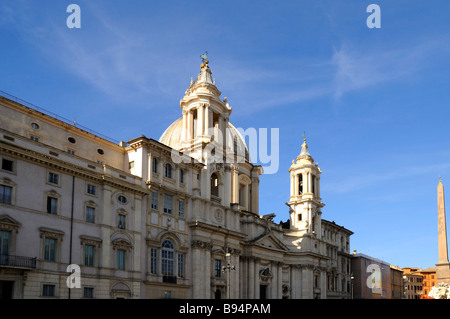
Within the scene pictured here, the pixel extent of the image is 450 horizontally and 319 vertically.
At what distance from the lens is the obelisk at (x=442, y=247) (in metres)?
59.3

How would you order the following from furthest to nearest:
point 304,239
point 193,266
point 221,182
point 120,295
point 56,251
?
point 304,239
point 221,182
point 193,266
point 120,295
point 56,251

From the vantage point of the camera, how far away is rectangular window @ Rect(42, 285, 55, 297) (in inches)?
1503


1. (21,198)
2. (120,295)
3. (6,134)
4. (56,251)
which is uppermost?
(6,134)

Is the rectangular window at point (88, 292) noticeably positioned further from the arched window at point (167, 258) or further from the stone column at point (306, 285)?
the stone column at point (306, 285)

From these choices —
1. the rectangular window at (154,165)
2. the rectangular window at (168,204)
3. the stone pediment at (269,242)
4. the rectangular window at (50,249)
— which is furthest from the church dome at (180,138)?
the rectangular window at (50,249)

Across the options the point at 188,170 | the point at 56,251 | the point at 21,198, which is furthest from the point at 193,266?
the point at 21,198

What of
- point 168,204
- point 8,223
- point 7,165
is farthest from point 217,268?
point 7,165

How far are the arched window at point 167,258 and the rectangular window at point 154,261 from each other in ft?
3.95

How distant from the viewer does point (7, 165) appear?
37375mm

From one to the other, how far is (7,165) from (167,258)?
19.5m

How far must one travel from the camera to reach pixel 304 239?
80875 mm

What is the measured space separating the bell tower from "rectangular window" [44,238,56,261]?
162ft
